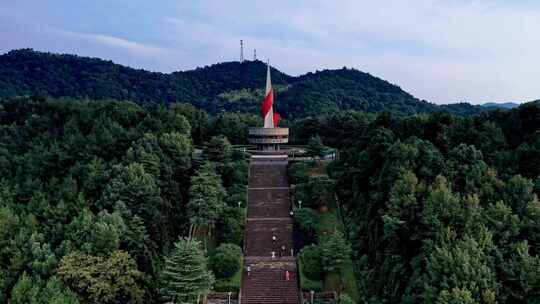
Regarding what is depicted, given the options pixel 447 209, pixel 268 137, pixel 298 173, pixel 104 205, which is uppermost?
pixel 268 137

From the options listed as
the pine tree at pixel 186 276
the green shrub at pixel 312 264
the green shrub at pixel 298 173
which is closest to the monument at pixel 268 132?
the green shrub at pixel 298 173

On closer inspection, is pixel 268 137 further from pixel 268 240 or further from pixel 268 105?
pixel 268 240

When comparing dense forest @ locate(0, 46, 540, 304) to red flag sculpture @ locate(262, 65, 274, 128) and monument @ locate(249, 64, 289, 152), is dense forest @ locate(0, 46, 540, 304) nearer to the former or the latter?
monument @ locate(249, 64, 289, 152)

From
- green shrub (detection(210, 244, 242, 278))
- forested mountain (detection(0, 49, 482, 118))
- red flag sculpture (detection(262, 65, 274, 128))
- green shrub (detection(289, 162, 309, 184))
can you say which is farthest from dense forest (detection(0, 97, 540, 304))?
forested mountain (detection(0, 49, 482, 118))

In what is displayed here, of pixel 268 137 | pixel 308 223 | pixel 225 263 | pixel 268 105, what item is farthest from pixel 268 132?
pixel 225 263

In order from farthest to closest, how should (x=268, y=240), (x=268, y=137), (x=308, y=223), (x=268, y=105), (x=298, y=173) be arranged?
1. (x=268, y=137)
2. (x=268, y=105)
3. (x=298, y=173)
4. (x=268, y=240)
5. (x=308, y=223)

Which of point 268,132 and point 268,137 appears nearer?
point 268,132
